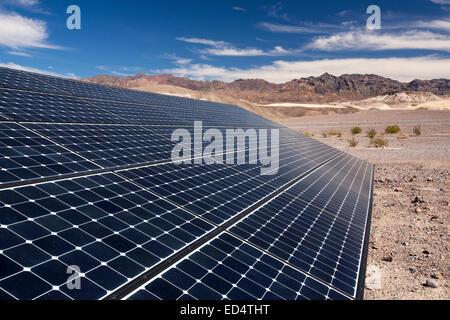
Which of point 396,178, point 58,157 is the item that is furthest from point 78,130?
point 396,178

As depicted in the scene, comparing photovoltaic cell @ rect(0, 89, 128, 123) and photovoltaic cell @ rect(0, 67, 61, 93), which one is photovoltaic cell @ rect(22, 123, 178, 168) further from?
photovoltaic cell @ rect(0, 67, 61, 93)

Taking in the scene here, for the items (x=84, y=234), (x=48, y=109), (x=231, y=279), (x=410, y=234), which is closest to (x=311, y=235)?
(x=231, y=279)

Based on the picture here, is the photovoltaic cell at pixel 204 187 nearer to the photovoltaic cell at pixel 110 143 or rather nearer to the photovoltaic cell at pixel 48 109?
the photovoltaic cell at pixel 110 143

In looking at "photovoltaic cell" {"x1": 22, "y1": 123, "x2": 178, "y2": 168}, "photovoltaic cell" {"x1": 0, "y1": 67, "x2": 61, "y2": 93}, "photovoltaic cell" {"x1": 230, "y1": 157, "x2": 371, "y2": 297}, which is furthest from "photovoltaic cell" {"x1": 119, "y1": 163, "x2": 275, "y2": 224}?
"photovoltaic cell" {"x1": 0, "y1": 67, "x2": 61, "y2": 93}

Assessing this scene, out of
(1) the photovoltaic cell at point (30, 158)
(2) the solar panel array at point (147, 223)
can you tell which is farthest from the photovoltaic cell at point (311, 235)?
(1) the photovoltaic cell at point (30, 158)
